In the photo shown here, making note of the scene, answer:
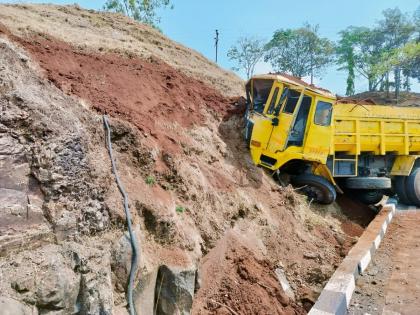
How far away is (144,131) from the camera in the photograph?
5941mm

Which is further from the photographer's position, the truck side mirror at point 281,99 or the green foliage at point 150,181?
the truck side mirror at point 281,99

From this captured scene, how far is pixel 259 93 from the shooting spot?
9648 mm

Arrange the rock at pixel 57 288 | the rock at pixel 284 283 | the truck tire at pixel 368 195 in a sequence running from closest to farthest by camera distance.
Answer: the rock at pixel 57 288, the rock at pixel 284 283, the truck tire at pixel 368 195

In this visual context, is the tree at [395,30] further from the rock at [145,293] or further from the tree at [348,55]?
the rock at [145,293]

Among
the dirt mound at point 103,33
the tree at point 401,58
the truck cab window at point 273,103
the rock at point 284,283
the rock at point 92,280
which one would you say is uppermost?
the tree at point 401,58

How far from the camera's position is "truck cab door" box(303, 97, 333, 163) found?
9219 millimetres

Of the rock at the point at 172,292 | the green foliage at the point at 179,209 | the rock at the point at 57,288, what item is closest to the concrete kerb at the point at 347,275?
the rock at the point at 172,292

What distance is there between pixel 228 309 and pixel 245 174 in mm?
3796

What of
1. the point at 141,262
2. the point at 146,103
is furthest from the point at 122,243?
the point at 146,103

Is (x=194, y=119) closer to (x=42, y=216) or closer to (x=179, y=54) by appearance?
(x=42, y=216)

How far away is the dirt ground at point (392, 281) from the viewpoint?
5328 mm

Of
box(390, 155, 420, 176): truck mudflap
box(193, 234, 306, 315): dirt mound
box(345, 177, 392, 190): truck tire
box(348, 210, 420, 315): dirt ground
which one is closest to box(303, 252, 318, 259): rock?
box(348, 210, 420, 315): dirt ground

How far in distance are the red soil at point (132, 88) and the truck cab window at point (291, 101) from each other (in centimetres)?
151

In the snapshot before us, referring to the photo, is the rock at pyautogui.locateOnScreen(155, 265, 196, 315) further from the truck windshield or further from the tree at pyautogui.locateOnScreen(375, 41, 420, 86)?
the tree at pyautogui.locateOnScreen(375, 41, 420, 86)
